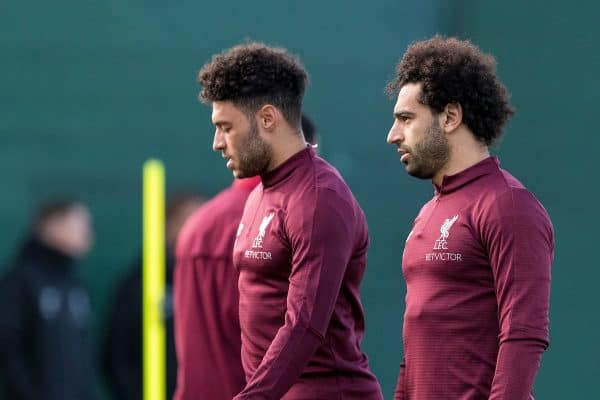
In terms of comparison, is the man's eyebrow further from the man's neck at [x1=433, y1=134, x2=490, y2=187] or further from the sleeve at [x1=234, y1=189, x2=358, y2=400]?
the sleeve at [x1=234, y1=189, x2=358, y2=400]

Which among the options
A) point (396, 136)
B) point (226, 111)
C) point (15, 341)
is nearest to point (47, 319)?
point (15, 341)

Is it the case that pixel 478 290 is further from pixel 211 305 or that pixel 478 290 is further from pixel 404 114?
pixel 211 305

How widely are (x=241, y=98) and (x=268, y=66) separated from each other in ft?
0.55

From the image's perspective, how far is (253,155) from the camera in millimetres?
4914

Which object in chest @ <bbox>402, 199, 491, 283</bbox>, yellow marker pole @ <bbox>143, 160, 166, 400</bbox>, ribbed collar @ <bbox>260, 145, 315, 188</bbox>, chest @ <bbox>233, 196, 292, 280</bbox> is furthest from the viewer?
yellow marker pole @ <bbox>143, 160, 166, 400</bbox>

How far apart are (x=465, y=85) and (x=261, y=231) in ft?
2.92

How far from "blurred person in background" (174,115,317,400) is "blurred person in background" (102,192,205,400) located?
2718 millimetres

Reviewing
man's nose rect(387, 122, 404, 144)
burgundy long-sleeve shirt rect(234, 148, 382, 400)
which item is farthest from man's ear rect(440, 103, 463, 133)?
burgundy long-sleeve shirt rect(234, 148, 382, 400)

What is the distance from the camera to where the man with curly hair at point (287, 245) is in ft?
14.7

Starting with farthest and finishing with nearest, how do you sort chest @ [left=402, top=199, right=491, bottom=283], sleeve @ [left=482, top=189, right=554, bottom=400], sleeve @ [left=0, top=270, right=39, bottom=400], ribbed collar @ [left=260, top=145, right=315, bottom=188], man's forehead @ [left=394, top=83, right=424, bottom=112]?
sleeve @ [left=0, top=270, right=39, bottom=400]
ribbed collar @ [left=260, top=145, right=315, bottom=188]
man's forehead @ [left=394, top=83, right=424, bottom=112]
chest @ [left=402, top=199, right=491, bottom=283]
sleeve @ [left=482, top=189, right=554, bottom=400]

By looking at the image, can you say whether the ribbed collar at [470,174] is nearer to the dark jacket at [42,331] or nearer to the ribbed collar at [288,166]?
the ribbed collar at [288,166]

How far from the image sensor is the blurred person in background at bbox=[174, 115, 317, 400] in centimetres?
562

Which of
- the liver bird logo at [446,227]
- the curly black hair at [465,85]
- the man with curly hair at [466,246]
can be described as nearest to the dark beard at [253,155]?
the man with curly hair at [466,246]

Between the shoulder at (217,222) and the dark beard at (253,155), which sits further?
the shoulder at (217,222)
